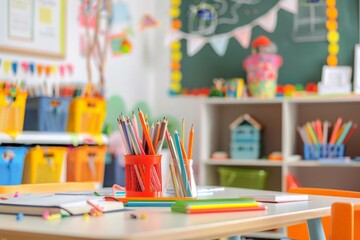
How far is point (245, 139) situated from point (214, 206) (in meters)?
2.62

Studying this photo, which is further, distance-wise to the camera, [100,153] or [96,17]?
[96,17]

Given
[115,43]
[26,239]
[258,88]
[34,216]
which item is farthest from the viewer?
[115,43]

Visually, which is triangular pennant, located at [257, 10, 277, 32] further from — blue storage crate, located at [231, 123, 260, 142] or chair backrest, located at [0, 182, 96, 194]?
chair backrest, located at [0, 182, 96, 194]

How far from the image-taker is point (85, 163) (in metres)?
3.61

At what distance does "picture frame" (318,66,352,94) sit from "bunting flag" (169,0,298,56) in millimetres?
453

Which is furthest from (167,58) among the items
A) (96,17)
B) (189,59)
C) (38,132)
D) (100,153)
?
(38,132)

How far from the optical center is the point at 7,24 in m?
3.67

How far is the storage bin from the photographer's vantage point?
4.00 meters

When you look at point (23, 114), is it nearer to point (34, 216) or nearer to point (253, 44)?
point (253, 44)

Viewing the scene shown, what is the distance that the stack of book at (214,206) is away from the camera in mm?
1433

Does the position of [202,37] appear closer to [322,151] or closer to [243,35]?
[243,35]

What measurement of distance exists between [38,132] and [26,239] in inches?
89.0

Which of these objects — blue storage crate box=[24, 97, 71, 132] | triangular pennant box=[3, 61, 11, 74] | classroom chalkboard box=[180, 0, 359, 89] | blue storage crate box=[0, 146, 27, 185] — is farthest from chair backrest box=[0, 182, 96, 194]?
classroom chalkboard box=[180, 0, 359, 89]

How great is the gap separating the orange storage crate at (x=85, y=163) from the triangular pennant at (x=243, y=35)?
1221 millimetres
